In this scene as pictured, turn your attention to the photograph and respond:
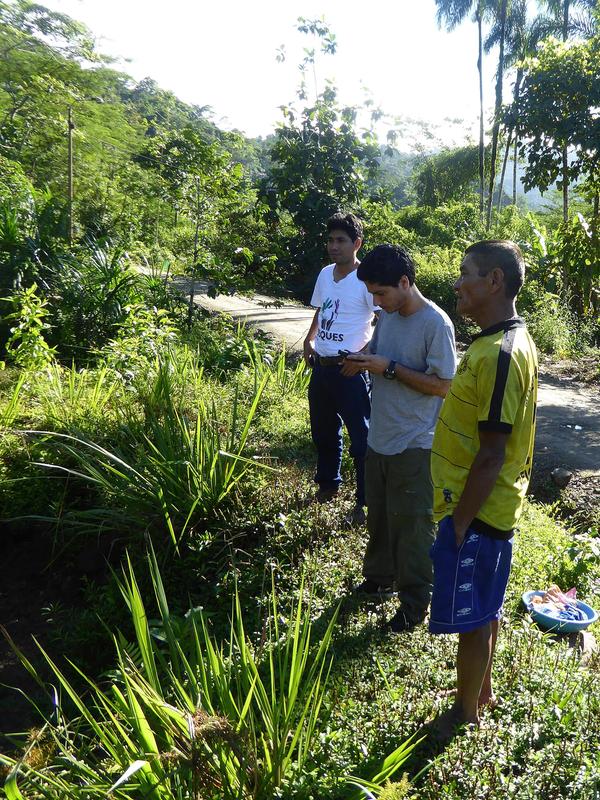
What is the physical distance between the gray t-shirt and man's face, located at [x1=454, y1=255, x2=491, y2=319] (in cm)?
73

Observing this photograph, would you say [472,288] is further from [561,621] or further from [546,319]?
[546,319]

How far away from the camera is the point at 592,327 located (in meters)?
11.5

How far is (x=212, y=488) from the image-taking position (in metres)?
4.32

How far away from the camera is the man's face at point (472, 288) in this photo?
7.89ft

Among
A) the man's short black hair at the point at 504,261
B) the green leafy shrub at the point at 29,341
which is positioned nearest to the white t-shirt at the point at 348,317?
the man's short black hair at the point at 504,261

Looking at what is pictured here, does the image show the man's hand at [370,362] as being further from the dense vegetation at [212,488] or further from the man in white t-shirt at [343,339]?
the dense vegetation at [212,488]

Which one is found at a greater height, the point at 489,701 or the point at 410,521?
the point at 410,521

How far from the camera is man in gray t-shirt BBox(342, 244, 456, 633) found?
320 cm

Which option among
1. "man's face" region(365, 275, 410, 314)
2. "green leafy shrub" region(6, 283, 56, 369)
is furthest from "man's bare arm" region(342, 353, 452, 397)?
"green leafy shrub" region(6, 283, 56, 369)

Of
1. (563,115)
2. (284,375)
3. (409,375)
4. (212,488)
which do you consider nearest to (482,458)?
(409,375)

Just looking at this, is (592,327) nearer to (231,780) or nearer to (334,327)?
(334,327)

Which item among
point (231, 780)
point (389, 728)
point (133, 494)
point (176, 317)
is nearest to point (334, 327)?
point (133, 494)

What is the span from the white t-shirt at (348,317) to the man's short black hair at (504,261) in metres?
1.90

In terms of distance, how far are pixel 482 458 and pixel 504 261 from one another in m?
0.68
